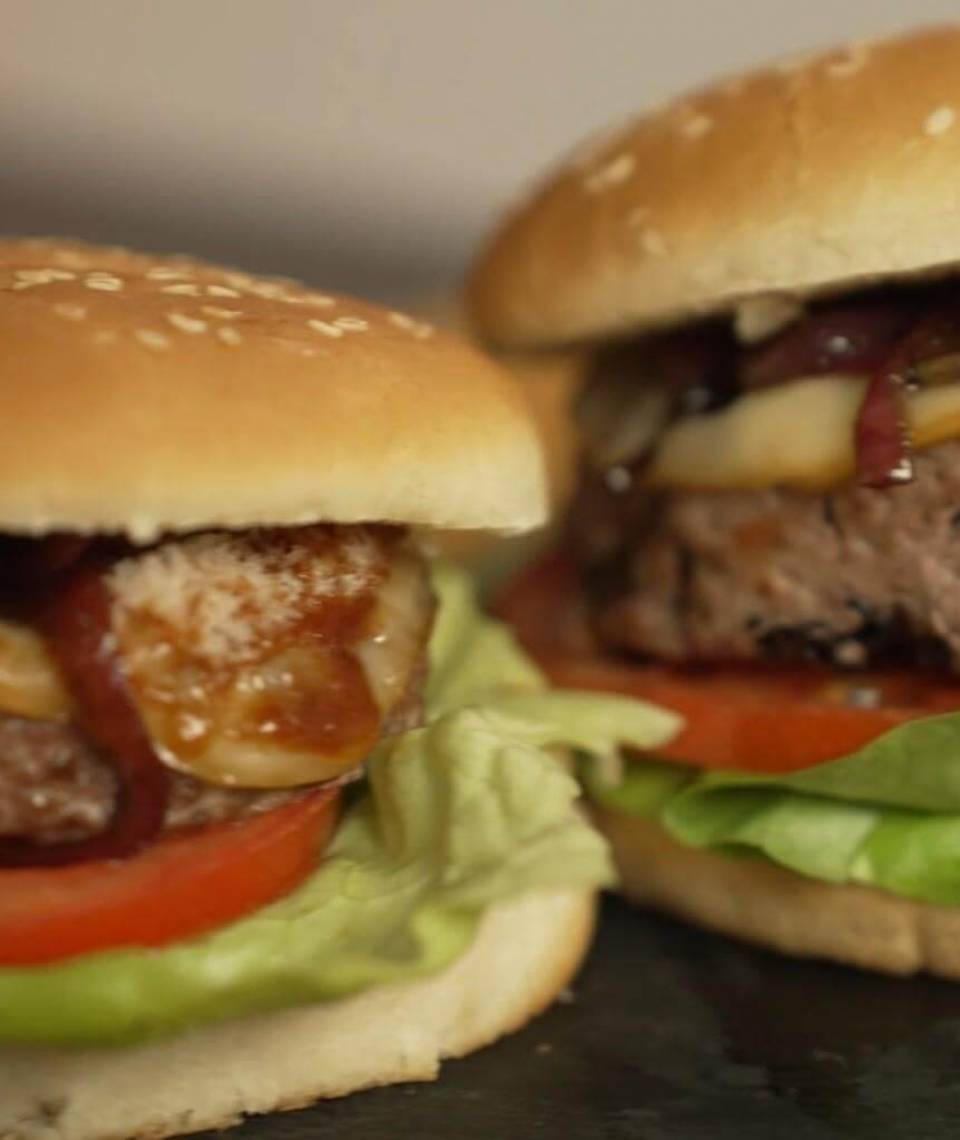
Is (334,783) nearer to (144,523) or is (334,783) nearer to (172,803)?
(172,803)

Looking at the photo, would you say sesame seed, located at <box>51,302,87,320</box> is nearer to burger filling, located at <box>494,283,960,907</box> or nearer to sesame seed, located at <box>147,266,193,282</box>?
sesame seed, located at <box>147,266,193,282</box>

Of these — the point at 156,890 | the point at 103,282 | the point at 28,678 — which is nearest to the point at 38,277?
the point at 103,282

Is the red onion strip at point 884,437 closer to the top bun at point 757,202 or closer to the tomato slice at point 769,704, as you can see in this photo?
the top bun at point 757,202

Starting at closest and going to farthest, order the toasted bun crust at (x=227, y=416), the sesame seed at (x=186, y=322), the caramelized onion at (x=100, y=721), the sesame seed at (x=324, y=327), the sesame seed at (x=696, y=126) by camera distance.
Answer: the toasted bun crust at (x=227, y=416) < the caramelized onion at (x=100, y=721) < the sesame seed at (x=186, y=322) < the sesame seed at (x=324, y=327) < the sesame seed at (x=696, y=126)

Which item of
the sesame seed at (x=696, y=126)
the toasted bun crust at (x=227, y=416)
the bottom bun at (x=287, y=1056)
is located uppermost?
the sesame seed at (x=696, y=126)

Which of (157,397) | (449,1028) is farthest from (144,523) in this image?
(449,1028)

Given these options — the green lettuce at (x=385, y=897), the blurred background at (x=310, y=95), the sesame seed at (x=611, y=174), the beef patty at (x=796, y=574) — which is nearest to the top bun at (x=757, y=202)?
the sesame seed at (x=611, y=174)

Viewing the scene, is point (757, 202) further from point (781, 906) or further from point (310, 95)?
point (310, 95)
